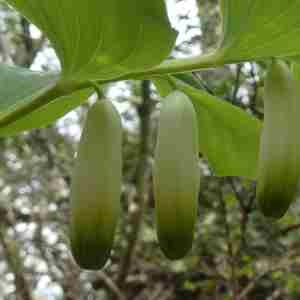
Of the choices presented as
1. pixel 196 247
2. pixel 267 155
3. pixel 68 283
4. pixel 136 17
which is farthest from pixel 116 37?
pixel 196 247

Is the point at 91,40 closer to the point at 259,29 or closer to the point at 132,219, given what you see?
the point at 259,29

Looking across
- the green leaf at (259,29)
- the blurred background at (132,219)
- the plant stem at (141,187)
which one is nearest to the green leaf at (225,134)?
the green leaf at (259,29)

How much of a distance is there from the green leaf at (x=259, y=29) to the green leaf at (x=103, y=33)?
0.05 metres

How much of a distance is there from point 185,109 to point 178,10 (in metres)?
1.34

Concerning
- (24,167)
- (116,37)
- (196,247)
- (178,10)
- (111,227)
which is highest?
(116,37)

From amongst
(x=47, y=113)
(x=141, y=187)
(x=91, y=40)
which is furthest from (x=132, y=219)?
(x=91, y=40)

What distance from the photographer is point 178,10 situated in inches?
69.9

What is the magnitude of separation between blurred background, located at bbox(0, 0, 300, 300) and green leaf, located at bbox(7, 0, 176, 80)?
1213 millimetres

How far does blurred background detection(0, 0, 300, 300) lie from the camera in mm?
1879

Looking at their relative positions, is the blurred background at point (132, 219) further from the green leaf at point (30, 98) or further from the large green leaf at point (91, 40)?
the large green leaf at point (91, 40)

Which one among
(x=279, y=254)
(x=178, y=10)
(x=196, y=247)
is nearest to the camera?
(x=178, y=10)

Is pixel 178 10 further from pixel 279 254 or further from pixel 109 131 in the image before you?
pixel 109 131

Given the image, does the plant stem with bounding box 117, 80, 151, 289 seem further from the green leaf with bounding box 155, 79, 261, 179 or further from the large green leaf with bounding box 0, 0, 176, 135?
the large green leaf with bounding box 0, 0, 176, 135

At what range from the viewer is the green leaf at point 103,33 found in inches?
18.1
